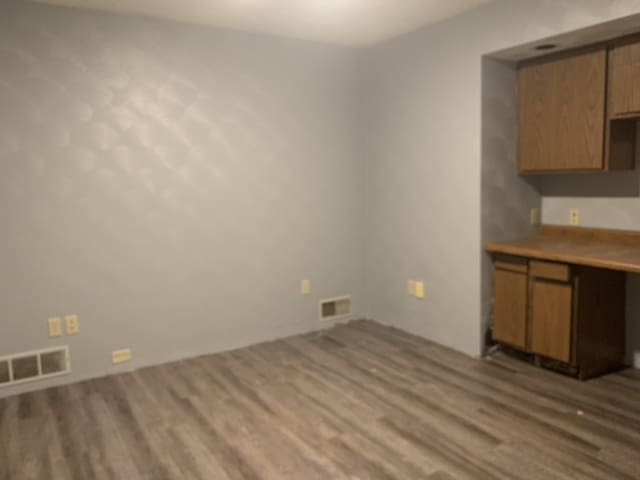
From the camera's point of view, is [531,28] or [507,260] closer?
[531,28]

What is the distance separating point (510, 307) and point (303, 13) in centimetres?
242

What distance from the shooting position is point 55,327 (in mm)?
3350

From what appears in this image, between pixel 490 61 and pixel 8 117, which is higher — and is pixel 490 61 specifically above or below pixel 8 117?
above

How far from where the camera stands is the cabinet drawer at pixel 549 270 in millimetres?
3184

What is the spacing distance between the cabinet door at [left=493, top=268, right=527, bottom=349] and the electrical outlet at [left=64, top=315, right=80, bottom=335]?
2837 millimetres

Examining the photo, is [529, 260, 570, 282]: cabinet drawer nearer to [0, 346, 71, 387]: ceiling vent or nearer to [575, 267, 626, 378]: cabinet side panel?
[575, 267, 626, 378]: cabinet side panel

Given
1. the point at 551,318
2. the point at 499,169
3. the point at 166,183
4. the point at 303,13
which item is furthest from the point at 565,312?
the point at 166,183

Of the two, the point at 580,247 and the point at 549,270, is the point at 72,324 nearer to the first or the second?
the point at 549,270

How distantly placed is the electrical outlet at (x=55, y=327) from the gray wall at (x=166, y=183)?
5 cm

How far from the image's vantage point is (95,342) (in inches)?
138

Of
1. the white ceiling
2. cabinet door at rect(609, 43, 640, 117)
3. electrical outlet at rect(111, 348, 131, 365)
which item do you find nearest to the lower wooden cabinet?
cabinet door at rect(609, 43, 640, 117)

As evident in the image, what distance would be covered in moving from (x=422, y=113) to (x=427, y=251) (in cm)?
107

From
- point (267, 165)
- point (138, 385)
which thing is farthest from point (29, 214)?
point (267, 165)

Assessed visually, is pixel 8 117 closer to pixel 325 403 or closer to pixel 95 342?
pixel 95 342
